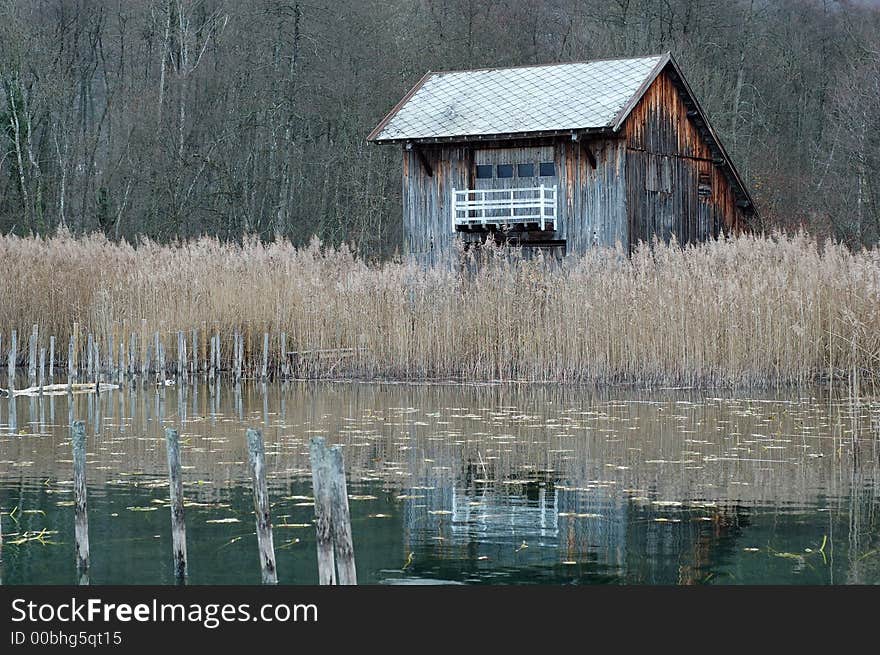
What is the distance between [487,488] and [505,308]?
900 cm

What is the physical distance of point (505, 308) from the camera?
21.1 m

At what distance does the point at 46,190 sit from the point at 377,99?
10166 mm

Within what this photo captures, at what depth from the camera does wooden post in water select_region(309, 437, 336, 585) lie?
798cm

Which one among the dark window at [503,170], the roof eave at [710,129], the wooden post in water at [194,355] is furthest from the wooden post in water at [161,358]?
the roof eave at [710,129]

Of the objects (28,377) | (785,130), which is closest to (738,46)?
(785,130)

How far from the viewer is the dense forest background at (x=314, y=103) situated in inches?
1652

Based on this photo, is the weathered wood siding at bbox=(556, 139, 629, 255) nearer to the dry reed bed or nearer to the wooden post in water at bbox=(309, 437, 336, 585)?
the dry reed bed

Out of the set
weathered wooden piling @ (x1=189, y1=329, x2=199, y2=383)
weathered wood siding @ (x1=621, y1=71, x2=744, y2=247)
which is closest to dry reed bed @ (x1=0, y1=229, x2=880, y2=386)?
weathered wooden piling @ (x1=189, y1=329, x2=199, y2=383)

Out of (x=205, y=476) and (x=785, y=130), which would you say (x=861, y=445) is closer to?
(x=205, y=476)

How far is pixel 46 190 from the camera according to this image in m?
42.9

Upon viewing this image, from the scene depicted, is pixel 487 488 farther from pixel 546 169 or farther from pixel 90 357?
pixel 546 169

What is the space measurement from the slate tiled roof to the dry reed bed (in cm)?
796

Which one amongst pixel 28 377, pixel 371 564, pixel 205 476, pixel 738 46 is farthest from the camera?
pixel 738 46

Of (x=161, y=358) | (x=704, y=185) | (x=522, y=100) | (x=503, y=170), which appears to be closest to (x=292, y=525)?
(x=161, y=358)
